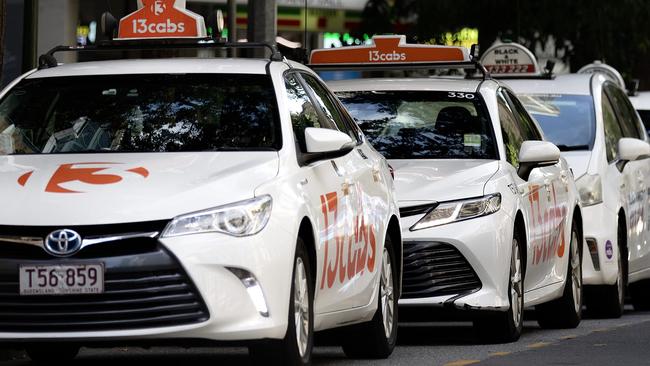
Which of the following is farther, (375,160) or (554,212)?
(554,212)

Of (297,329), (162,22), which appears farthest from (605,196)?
(297,329)

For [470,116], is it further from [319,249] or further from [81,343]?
[81,343]

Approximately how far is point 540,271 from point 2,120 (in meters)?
4.41

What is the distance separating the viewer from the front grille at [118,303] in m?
8.08

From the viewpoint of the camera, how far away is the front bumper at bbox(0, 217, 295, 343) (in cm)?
805

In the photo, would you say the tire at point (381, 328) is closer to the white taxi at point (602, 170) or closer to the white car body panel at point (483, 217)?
the white car body panel at point (483, 217)

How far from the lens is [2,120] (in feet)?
31.8

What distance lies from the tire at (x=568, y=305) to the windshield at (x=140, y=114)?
449cm

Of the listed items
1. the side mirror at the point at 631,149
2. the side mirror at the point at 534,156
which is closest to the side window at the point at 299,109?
the side mirror at the point at 534,156

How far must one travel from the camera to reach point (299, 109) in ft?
32.0

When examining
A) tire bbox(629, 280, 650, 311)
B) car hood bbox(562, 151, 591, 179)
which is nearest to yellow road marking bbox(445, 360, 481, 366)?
car hood bbox(562, 151, 591, 179)

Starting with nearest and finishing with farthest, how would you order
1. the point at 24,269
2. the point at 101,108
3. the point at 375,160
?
the point at 24,269, the point at 101,108, the point at 375,160

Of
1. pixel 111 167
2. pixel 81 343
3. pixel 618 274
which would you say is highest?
pixel 111 167

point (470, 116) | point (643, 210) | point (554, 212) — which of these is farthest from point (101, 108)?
point (643, 210)
